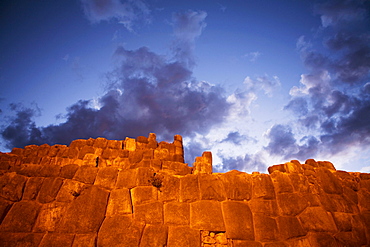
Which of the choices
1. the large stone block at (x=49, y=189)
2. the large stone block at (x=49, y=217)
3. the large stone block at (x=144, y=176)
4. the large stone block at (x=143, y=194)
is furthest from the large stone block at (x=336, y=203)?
the large stone block at (x=49, y=189)

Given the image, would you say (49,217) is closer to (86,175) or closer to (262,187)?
(86,175)

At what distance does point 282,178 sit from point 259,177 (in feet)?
1.74

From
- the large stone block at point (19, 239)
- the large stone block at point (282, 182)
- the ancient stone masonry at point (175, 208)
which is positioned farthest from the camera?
the large stone block at point (282, 182)

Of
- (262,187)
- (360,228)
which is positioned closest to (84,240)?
(262,187)

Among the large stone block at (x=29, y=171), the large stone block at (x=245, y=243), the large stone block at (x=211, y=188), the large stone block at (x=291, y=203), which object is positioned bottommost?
the large stone block at (x=245, y=243)

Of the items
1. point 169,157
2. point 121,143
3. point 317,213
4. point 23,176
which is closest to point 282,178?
point 317,213

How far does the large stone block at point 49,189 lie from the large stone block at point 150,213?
4.64ft

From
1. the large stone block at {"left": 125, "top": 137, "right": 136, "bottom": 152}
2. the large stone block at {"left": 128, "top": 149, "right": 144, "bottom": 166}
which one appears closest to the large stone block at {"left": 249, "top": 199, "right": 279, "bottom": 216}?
the large stone block at {"left": 128, "top": 149, "right": 144, "bottom": 166}

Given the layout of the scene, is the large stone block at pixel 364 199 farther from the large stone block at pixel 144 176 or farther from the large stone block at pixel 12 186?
the large stone block at pixel 12 186

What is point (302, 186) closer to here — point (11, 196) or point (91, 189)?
point (91, 189)

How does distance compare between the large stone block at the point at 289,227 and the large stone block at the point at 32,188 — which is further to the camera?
the large stone block at the point at 289,227

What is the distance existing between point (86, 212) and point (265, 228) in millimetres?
3107

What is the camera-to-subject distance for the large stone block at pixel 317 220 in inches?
143

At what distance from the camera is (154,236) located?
3105 mm
